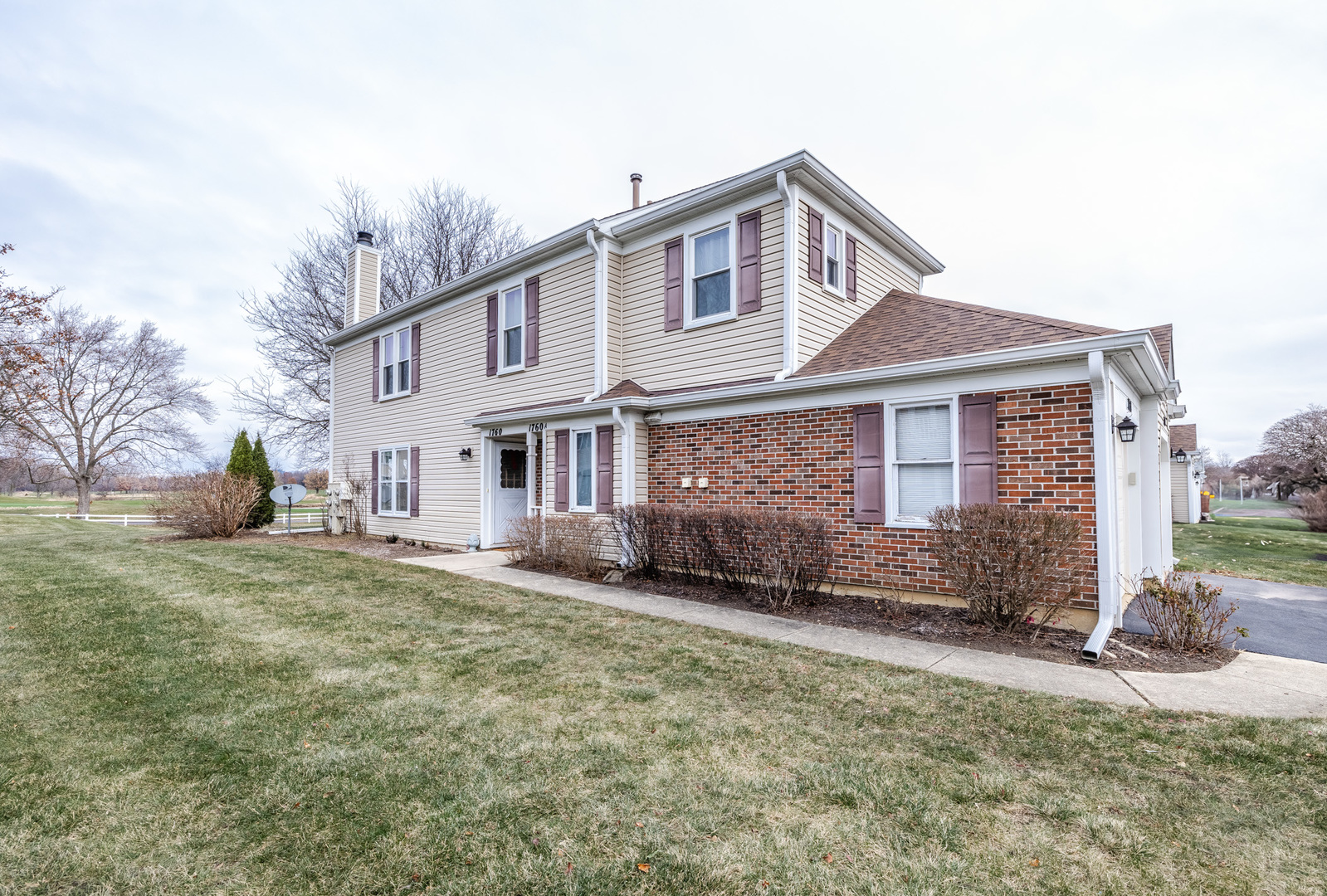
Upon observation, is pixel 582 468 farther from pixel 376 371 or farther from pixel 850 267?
pixel 376 371

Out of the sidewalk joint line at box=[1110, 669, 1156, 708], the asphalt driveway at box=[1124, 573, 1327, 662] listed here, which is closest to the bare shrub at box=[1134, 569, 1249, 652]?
the asphalt driveway at box=[1124, 573, 1327, 662]

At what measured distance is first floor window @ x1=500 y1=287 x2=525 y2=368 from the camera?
11.8 meters

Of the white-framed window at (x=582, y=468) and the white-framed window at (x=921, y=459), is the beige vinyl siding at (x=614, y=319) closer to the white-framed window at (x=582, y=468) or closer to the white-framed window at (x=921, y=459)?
the white-framed window at (x=582, y=468)

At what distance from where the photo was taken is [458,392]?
42.5ft

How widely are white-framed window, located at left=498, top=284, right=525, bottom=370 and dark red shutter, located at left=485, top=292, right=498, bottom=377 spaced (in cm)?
10

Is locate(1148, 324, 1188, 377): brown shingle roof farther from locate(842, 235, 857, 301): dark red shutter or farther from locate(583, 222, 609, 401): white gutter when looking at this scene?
locate(583, 222, 609, 401): white gutter

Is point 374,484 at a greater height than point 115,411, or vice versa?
point 115,411

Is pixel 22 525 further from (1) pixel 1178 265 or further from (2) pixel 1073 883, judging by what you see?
(1) pixel 1178 265

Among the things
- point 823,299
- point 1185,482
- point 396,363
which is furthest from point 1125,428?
point 1185,482

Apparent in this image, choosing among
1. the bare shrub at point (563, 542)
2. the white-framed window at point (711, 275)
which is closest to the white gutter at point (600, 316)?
the white-framed window at point (711, 275)

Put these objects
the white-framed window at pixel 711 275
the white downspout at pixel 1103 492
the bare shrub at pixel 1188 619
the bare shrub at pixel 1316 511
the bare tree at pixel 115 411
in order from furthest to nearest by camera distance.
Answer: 1. the bare tree at pixel 115 411
2. the bare shrub at pixel 1316 511
3. the white-framed window at pixel 711 275
4. the white downspout at pixel 1103 492
5. the bare shrub at pixel 1188 619

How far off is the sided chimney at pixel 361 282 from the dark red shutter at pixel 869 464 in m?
14.1

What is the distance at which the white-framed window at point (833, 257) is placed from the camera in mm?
9039

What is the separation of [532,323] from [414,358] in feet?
14.3
